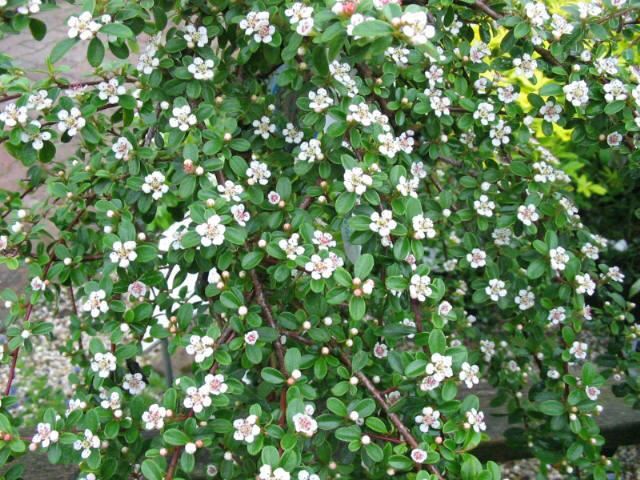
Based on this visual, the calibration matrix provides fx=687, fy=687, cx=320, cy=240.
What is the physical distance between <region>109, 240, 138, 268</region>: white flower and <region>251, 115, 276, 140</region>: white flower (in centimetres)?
37

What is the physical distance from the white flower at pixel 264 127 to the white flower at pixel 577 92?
53cm

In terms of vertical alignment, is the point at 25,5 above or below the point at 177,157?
above

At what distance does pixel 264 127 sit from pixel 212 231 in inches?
14.9

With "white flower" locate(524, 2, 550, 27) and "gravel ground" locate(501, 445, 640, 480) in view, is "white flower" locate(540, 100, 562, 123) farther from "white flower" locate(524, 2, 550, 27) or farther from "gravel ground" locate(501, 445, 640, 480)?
"gravel ground" locate(501, 445, 640, 480)

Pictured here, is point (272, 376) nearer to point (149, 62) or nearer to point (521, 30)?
point (149, 62)

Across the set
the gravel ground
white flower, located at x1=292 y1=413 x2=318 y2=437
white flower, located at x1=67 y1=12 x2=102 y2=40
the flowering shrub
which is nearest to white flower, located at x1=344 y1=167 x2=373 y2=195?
the flowering shrub

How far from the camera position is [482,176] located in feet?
4.57

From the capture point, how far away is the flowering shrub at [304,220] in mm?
1001

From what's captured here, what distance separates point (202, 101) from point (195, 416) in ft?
1.81

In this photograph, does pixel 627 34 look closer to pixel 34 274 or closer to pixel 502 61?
pixel 502 61

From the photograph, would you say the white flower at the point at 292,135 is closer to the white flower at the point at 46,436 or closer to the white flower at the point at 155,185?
the white flower at the point at 155,185

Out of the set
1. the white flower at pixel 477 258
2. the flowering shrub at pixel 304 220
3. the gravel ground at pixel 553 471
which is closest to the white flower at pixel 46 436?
the flowering shrub at pixel 304 220

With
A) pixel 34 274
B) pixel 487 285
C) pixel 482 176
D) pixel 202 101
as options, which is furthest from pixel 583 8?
pixel 34 274

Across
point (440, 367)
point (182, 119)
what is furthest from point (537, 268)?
point (182, 119)
